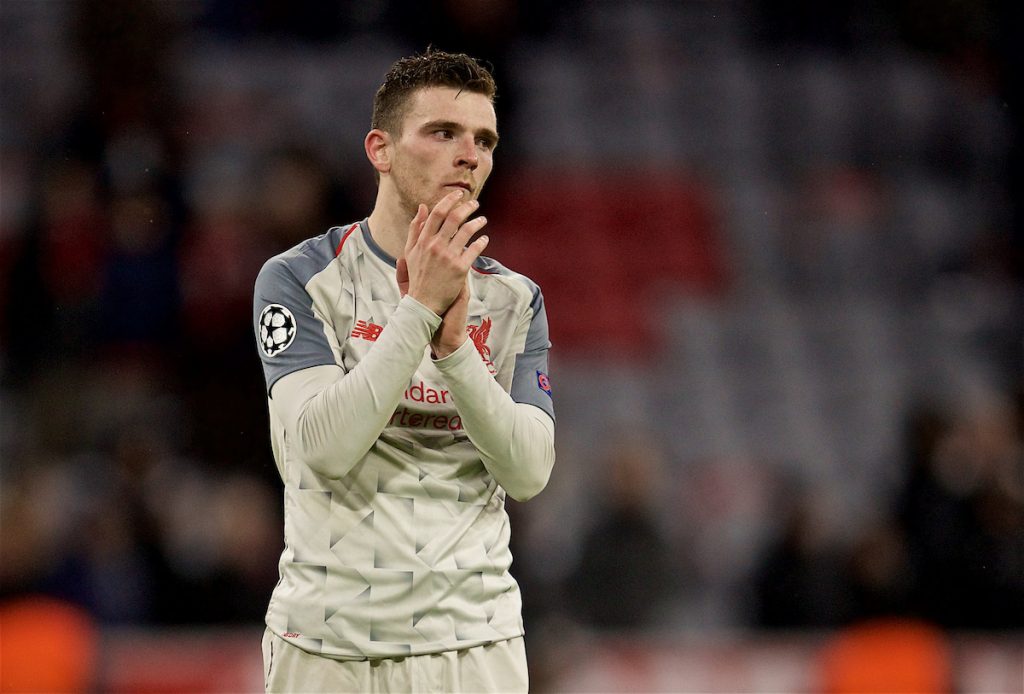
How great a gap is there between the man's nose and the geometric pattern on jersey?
11.0 inches

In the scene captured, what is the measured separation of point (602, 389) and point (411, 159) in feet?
21.6

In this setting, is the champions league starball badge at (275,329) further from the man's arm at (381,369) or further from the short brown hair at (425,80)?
the short brown hair at (425,80)

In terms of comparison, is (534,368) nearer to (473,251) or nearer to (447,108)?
(473,251)

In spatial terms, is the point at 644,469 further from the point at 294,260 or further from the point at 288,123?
the point at 288,123

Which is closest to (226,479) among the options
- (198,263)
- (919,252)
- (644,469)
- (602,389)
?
(198,263)

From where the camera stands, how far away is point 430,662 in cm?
285

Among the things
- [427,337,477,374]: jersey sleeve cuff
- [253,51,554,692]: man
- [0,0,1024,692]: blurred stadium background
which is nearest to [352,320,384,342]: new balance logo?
[253,51,554,692]: man

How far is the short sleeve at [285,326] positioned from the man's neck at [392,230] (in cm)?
21

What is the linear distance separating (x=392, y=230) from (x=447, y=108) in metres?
0.29

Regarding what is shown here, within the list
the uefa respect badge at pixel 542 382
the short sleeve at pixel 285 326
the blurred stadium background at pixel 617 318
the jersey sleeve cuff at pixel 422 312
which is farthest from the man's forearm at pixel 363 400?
the blurred stadium background at pixel 617 318

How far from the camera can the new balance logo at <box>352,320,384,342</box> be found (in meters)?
2.91

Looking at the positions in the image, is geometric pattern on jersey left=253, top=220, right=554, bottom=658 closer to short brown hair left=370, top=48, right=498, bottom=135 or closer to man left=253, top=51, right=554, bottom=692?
man left=253, top=51, right=554, bottom=692

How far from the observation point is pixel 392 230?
3039mm

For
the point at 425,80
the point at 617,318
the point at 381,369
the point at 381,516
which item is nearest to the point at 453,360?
the point at 381,369
